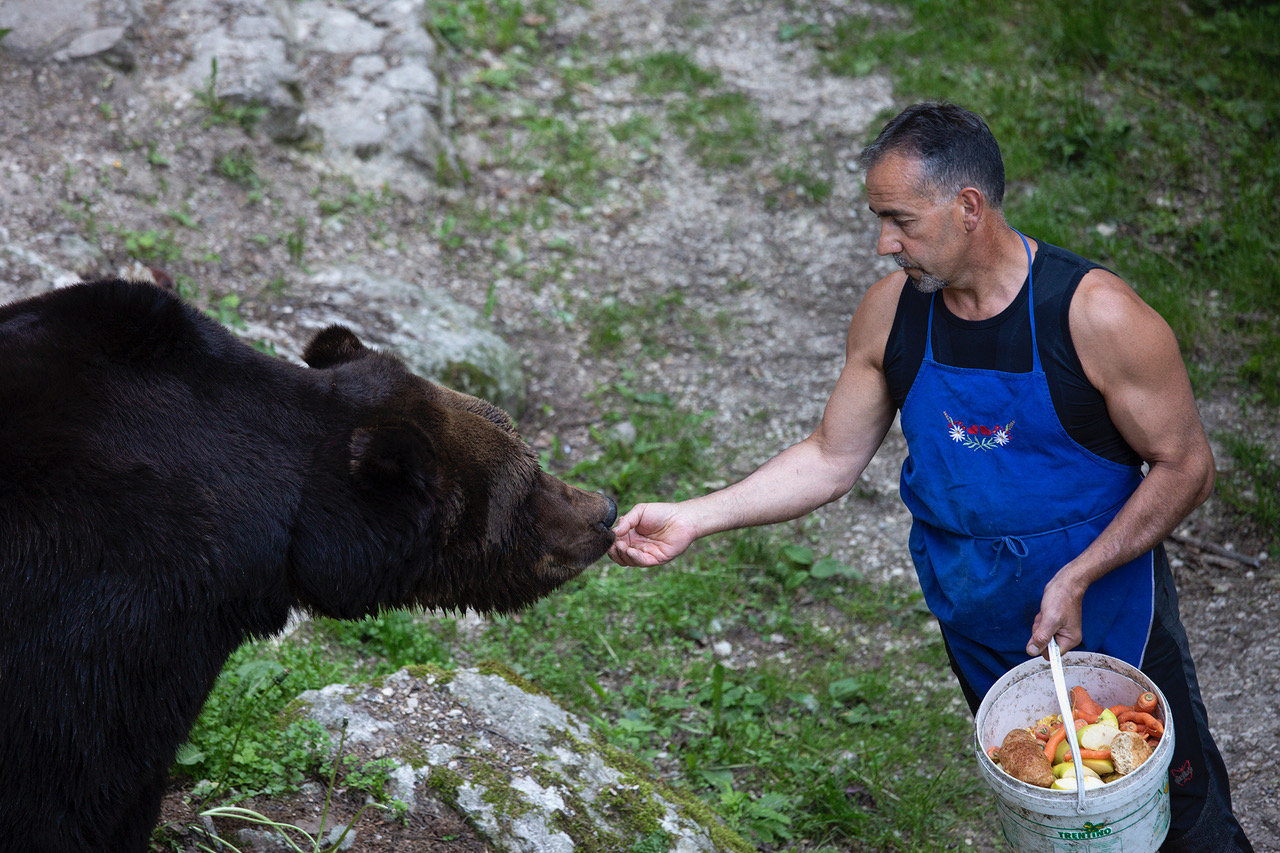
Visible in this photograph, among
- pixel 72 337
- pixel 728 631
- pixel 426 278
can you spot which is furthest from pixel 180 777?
pixel 426 278

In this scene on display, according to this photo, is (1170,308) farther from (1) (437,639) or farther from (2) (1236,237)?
(1) (437,639)

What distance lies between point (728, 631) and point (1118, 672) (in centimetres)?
251

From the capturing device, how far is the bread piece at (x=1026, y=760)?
2.50m

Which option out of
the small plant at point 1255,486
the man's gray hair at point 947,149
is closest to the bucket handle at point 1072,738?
the man's gray hair at point 947,149

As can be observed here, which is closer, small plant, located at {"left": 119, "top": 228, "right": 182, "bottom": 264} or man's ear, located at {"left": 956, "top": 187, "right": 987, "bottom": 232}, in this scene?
man's ear, located at {"left": 956, "top": 187, "right": 987, "bottom": 232}

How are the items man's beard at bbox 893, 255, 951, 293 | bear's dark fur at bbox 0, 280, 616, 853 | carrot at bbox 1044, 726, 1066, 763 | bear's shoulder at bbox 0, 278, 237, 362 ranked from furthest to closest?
1. man's beard at bbox 893, 255, 951, 293
2. carrot at bbox 1044, 726, 1066, 763
3. bear's shoulder at bbox 0, 278, 237, 362
4. bear's dark fur at bbox 0, 280, 616, 853

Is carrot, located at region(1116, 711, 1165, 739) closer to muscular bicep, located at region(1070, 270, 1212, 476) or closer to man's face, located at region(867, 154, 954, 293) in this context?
muscular bicep, located at region(1070, 270, 1212, 476)

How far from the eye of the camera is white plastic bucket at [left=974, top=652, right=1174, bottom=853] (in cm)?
242

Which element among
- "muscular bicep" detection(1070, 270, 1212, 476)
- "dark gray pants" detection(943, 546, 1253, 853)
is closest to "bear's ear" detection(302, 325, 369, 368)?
"muscular bicep" detection(1070, 270, 1212, 476)

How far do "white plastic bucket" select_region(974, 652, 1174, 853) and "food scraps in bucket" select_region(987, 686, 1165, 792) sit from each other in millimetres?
43

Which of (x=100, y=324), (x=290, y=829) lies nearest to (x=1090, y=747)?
(x=290, y=829)

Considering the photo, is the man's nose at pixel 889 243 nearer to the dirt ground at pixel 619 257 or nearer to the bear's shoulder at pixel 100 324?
the bear's shoulder at pixel 100 324

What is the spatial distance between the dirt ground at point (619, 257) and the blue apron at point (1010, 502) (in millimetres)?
1606

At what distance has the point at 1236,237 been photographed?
256 inches
